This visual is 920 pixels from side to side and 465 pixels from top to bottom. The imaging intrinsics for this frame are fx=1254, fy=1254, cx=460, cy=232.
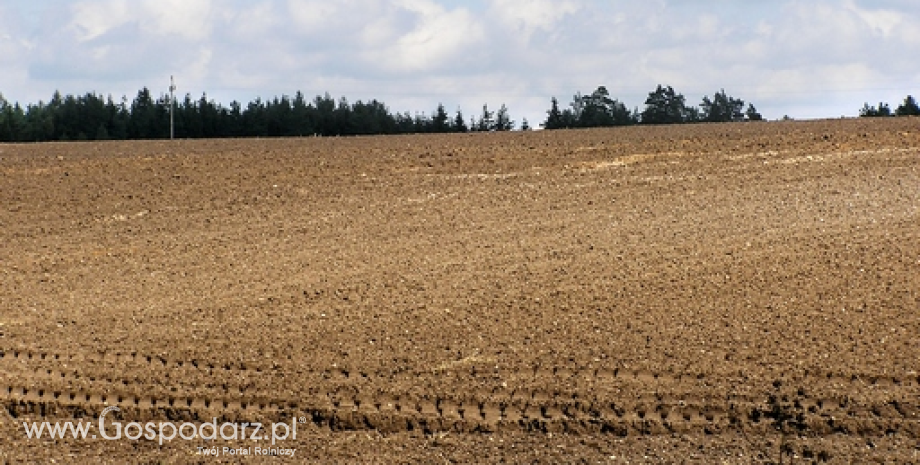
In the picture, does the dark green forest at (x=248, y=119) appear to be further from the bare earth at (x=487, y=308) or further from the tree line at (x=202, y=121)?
the bare earth at (x=487, y=308)

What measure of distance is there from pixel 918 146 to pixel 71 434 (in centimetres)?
1649

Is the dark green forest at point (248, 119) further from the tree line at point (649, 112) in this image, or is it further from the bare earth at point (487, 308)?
the bare earth at point (487, 308)

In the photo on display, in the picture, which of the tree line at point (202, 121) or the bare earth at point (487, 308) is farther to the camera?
the tree line at point (202, 121)

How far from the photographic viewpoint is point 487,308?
1366cm

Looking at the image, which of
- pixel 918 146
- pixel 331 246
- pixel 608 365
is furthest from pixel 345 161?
pixel 608 365

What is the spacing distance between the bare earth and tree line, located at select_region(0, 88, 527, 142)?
139 feet

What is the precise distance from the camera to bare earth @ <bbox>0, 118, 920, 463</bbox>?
1098cm

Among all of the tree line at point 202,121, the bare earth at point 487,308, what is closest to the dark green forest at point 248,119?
the tree line at point 202,121

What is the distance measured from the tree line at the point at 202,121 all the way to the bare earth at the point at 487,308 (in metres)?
42.4

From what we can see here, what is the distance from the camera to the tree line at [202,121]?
65.4m

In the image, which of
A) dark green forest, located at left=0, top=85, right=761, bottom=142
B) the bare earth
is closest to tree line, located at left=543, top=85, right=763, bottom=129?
dark green forest, located at left=0, top=85, right=761, bottom=142

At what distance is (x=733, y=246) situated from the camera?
15766mm

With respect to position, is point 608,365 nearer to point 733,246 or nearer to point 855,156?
point 733,246

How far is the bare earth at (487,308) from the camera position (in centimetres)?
1098
